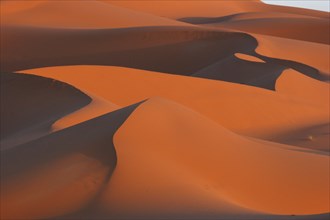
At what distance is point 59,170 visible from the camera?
187 inches

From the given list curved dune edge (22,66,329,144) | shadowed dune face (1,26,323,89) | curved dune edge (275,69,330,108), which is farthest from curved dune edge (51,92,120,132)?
shadowed dune face (1,26,323,89)

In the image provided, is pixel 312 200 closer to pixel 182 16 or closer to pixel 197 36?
pixel 197 36

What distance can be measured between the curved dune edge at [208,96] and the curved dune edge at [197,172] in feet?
12.7

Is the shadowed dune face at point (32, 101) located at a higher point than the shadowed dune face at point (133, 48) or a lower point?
higher

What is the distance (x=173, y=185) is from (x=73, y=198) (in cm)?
64

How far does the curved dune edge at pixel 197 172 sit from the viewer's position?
4.27 meters

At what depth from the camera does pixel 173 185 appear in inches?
177

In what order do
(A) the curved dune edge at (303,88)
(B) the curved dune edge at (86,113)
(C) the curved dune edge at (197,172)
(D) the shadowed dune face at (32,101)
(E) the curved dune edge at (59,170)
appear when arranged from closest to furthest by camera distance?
1. (C) the curved dune edge at (197,172)
2. (E) the curved dune edge at (59,170)
3. (B) the curved dune edge at (86,113)
4. (D) the shadowed dune face at (32,101)
5. (A) the curved dune edge at (303,88)

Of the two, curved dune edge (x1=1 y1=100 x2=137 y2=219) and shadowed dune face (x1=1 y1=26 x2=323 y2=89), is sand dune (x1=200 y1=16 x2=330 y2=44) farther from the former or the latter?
curved dune edge (x1=1 y1=100 x2=137 y2=219)

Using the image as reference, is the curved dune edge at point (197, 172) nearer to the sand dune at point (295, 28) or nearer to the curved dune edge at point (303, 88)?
the curved dune edge at point (303, 88)

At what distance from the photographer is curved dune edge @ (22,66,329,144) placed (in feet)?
32.8

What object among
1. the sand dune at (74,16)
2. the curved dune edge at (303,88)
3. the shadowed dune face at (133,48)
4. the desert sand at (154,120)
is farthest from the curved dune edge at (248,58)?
the sand dune at (74,16)

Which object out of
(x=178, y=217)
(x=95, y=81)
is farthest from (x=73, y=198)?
(x=95, y=81)

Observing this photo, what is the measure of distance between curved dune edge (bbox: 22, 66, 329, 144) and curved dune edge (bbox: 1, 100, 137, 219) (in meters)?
4.56
